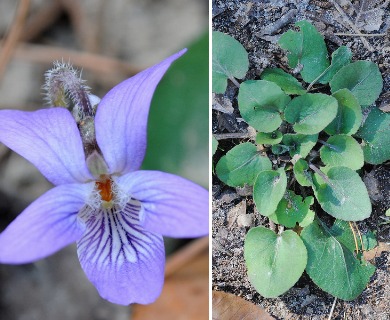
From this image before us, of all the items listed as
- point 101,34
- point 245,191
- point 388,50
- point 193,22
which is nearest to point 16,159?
point 101,34

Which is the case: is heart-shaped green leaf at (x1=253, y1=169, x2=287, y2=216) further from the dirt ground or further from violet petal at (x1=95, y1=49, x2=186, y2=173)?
violet petal at (x1=95, y1=49, x2=186, y2=173)

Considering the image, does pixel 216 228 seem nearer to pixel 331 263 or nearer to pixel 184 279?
pixel 331 263

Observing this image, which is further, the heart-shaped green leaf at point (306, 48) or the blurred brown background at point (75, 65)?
the blurred brown background at point (75, 65)

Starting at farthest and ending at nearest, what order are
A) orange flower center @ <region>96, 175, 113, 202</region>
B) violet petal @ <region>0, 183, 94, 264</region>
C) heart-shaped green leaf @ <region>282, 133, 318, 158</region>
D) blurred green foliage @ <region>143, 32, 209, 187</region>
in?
blurred green foliage @ <region>143, 32, 209, 187</region> → heart-shaped green leaf @ <region>282, 133, 318, 158</region> → orange flower center @ <region>96, 175, 113, 202</region> → violet petal @ <region>0, 183, 94, 264</region>

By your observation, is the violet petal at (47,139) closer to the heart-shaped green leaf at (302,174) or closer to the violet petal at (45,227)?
the violet petal at (45,227)

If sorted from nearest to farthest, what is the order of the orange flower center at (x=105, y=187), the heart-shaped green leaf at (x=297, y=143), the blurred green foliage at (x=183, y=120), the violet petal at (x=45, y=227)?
the violet petal at (x=45, y=227)
the orange flower center at (x=105, y=187)
the heart-shaped green leaf at (x=297, y=143)
the blurred green foliage at (x=183, y=120)

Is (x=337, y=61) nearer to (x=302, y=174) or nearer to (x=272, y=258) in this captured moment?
(x=302, y=174)

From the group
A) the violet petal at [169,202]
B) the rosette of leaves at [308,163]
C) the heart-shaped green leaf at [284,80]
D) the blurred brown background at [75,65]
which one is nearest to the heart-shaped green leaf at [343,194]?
the rosette of leaves at [308,163]

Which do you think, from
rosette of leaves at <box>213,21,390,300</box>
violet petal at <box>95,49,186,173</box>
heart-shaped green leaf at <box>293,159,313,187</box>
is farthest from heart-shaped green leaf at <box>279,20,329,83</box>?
violet petal at <box>95,49,186,173</box>

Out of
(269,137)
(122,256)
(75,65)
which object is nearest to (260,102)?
(269,137)
